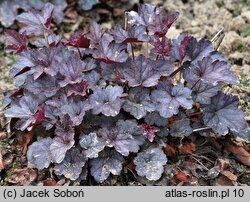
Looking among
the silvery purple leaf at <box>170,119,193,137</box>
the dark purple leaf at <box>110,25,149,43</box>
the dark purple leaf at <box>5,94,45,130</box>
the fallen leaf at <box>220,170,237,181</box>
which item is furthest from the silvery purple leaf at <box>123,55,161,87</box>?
the fallen leaf at <box>220,170,237,181</box>

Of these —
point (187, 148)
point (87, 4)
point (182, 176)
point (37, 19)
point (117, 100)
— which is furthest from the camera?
point (87, 4)

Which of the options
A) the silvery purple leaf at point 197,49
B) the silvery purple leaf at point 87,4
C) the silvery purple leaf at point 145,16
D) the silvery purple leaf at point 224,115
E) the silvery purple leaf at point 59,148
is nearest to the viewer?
the silvery purple leaf at point 59,148

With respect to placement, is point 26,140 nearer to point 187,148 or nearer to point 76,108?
point 76,108

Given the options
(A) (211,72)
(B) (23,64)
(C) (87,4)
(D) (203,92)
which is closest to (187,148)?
(D) (203,92)

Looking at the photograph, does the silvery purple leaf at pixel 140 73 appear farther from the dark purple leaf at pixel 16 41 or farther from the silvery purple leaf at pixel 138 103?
the dark purple leaf at pixel 16 41

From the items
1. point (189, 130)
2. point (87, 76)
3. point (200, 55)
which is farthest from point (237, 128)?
point (87, 76)

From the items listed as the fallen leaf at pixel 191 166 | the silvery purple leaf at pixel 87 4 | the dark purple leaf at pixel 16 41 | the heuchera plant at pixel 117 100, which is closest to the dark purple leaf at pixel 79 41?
the heuchera plant at pixel 117 100

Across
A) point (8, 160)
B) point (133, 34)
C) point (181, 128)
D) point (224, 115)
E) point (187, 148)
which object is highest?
point (133, 34)

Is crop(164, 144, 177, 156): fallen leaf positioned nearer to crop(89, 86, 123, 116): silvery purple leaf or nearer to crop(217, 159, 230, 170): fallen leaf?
crop(217, 159, 230, 170): fallen leaf
